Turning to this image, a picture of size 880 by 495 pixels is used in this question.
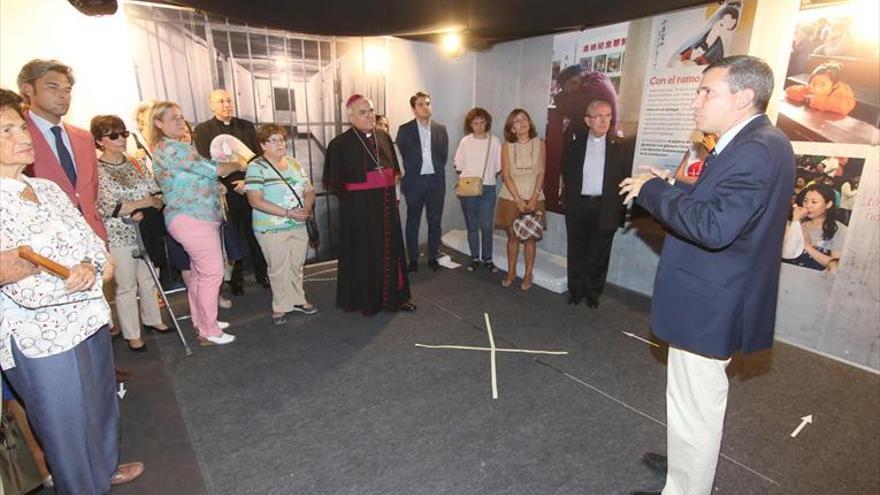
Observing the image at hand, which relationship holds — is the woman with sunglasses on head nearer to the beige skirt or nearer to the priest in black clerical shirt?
the priest in black clerical shirt

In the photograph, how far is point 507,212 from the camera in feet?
14.7

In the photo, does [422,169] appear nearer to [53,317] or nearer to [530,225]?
[530,225]

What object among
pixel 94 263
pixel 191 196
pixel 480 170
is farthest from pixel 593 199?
pixel 94 263

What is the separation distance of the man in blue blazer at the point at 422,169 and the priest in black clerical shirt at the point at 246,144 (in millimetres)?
1472

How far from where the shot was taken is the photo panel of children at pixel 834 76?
2.85 m

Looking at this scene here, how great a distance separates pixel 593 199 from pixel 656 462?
224cm

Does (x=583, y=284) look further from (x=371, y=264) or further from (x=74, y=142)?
(x=74, y=142)

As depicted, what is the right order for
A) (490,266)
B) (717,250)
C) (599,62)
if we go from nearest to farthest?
1. (717,250)
2. (599,62)
3. (490,266)

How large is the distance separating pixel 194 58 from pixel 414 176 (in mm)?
2253

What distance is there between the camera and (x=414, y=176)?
489 cm

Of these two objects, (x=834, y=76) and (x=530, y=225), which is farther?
(x=530, y=225)

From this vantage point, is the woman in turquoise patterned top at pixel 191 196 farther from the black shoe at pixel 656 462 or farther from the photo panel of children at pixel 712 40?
the photo panel of children at pixel 712 40

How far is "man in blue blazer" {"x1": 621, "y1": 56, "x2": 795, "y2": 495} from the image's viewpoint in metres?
1.46

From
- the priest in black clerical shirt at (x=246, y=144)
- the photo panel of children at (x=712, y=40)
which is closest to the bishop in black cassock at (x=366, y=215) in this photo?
the priest in black clerical shirt at (x=246, y=144)
